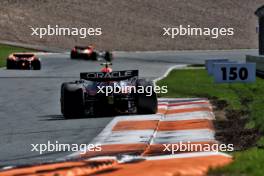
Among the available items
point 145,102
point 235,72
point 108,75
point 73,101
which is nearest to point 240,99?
point 235,72

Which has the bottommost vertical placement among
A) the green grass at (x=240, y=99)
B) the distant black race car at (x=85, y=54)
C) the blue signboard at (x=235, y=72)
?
the green grass at (x=240, y=99)

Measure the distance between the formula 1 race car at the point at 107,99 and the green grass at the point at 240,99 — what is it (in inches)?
83.6

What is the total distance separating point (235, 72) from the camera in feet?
81.4

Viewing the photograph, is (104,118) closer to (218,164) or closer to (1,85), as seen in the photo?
(218,164)

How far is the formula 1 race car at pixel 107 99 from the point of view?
16906 mm

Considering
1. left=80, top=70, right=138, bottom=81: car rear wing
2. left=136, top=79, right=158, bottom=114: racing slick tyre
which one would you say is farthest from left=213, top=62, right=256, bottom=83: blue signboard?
left=136, top=79, right=158, bottom=114: racing slick tyre

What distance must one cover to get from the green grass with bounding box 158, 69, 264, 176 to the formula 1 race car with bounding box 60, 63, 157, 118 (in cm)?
212

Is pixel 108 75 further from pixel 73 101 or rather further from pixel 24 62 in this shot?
pixel 24 62

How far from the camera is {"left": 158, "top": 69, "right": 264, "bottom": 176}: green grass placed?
785 centimetres

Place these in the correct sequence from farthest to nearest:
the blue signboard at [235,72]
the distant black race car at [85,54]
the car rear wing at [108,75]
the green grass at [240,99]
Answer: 1. the distant black race car at [85,54]
2. the blue signboard at [235,72]
3. the car rear wing at [108,75]
4. the green grass at [240,99]

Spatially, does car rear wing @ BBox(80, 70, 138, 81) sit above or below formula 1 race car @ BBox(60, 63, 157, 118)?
above

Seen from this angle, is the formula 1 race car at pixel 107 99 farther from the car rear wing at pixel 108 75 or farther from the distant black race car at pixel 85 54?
the distant black race car at pixel 85 54

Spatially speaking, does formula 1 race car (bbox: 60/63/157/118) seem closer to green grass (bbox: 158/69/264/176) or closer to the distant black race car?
green grass (bbox: 158/69/264/176)

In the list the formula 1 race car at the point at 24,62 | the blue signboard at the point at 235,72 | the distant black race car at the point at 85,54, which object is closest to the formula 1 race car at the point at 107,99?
the blue signboard at the point at 235,72
